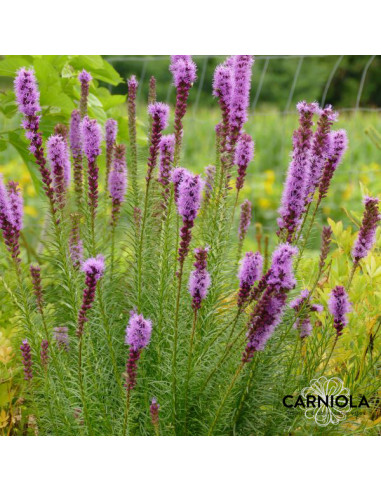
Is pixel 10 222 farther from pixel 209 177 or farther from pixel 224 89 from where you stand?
pixel 209 177

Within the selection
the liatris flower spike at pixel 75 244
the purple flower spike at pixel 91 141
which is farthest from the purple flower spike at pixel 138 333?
the liatris flower spike at pixel 75 244

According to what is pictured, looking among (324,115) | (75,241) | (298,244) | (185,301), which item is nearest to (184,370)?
(185,301)

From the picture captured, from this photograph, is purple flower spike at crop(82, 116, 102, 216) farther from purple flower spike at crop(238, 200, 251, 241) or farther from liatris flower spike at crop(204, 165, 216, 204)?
purple flower spike at crop(238, 200, 251, 241)

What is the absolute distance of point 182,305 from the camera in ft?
7.19

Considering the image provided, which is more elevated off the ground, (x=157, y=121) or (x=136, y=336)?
(x=157, y=121)

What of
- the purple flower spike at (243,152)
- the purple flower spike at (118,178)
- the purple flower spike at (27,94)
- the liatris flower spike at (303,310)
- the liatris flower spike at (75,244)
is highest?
the purple flower spike at (27,94)

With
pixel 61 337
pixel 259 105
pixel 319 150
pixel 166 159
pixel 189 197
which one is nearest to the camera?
pixel 189 197

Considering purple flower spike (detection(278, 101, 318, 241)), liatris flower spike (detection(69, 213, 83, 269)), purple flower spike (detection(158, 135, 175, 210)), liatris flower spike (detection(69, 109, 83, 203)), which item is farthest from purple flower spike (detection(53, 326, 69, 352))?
purple flower spike (detection(278, 101, 318, 241))

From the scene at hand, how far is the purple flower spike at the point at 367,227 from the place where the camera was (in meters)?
1.92

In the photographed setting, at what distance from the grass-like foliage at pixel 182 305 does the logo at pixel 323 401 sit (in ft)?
0.10

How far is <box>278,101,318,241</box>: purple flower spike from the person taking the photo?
70.6 inches

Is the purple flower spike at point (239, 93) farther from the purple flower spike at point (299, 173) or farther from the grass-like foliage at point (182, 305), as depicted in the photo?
the purple flower spike at point (299, 173)

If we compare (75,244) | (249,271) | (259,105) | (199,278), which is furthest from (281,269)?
(259,105)

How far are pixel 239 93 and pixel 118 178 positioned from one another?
61 cm
